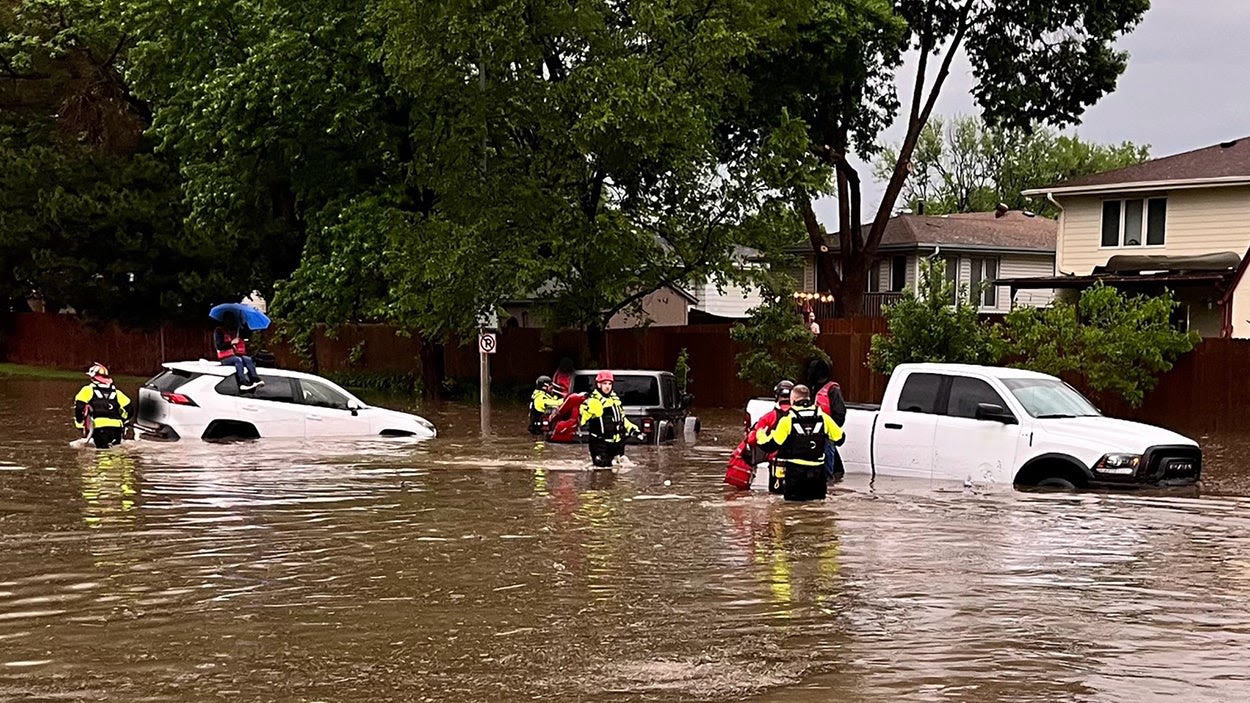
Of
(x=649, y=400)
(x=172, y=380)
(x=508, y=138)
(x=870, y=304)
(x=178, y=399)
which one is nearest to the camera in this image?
(x=178, y=399)

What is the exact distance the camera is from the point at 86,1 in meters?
39.6

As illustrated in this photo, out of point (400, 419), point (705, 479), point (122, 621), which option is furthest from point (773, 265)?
point (122, 621)

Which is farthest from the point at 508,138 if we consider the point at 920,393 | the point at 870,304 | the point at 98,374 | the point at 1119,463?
the point at 870,304

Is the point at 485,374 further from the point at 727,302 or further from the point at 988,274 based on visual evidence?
the point at 727,302

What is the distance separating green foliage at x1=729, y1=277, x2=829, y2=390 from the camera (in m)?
30.8

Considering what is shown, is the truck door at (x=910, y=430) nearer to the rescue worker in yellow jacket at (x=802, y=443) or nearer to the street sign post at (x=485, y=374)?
the rescue worker in yellow jacket at (x=802, y=443)

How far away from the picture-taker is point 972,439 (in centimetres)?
1630

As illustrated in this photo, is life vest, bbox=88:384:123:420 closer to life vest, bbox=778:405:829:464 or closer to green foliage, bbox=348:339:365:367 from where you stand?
life vest, bbox=778:405:829:464

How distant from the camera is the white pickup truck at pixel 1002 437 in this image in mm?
15641

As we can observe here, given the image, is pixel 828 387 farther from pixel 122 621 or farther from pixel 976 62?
pixel 976 62

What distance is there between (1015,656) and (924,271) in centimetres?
1930

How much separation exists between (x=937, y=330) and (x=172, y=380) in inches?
494

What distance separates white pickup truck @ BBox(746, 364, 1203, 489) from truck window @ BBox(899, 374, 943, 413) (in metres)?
0.01

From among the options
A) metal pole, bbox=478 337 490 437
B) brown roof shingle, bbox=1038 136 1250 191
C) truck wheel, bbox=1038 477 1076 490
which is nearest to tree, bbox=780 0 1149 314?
brown roof shingle, bbox=1038 136 1250 191
